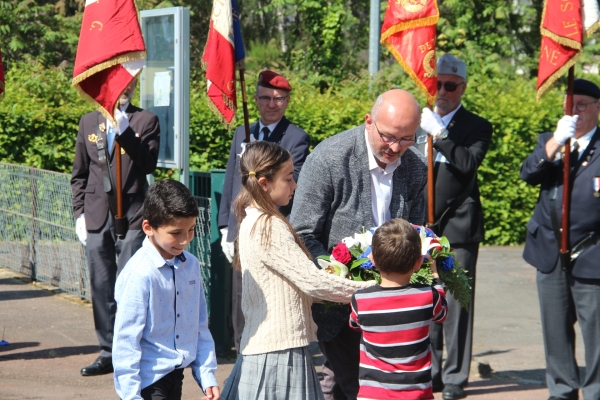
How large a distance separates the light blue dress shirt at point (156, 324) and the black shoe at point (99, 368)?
283 centimetres

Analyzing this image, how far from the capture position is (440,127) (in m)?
6.20

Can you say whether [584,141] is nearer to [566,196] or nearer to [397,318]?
[566,196]

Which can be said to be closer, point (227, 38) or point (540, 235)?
point (540, 235)

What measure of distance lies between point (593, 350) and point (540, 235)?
0.83m

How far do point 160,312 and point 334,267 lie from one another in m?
0.82

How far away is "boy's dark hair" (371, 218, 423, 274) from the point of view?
3.88 meters

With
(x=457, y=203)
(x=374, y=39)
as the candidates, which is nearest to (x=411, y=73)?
(x=457, y=203)

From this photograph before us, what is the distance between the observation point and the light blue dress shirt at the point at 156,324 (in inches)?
145

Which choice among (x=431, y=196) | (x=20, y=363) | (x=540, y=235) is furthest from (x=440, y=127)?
(x=20, y=363)

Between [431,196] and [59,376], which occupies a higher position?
[431,196]

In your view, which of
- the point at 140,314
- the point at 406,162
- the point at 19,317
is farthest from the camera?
the point at 19,317

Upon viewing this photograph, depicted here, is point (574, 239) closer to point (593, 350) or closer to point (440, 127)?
point (593, 350)

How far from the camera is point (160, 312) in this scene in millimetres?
3814

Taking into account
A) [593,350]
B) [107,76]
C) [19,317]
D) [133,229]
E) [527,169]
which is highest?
[107,76]
